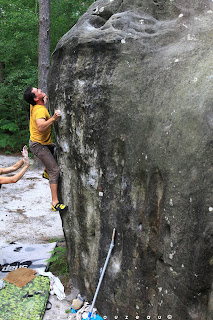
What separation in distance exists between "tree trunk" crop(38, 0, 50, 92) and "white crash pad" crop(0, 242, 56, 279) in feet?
22.7

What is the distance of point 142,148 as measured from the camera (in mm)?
3346

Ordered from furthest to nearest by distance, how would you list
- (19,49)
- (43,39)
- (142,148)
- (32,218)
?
(19,49) < (43,39) < (32,218) < (142,148)

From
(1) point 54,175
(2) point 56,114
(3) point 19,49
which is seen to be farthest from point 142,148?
(3) point 19,49

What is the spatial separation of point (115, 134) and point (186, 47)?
1.20 m

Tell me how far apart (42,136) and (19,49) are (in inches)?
414

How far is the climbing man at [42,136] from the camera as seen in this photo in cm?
479

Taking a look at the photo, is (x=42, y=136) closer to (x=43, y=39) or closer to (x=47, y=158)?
(x=47, y=158)

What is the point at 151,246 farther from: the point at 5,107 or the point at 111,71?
the point at 5,107

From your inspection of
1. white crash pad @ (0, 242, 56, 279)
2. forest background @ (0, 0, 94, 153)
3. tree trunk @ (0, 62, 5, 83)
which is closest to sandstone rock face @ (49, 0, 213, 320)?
white crash pad @ (0, 242, 56, 279)

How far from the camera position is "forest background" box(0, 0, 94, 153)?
43.4ft

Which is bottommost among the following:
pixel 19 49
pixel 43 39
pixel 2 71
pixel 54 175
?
pixel 54 175

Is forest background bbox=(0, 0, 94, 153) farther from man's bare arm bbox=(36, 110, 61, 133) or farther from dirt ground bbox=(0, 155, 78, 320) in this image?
man's bare arm bbox=(36, 110, 61, 133)

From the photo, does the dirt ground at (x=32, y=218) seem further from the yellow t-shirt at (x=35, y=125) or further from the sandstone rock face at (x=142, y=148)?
the yellow t-shirt at (x=35, y=125)

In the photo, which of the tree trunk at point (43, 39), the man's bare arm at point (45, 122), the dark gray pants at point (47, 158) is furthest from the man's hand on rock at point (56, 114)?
the tree trunk at point (43, 39)
